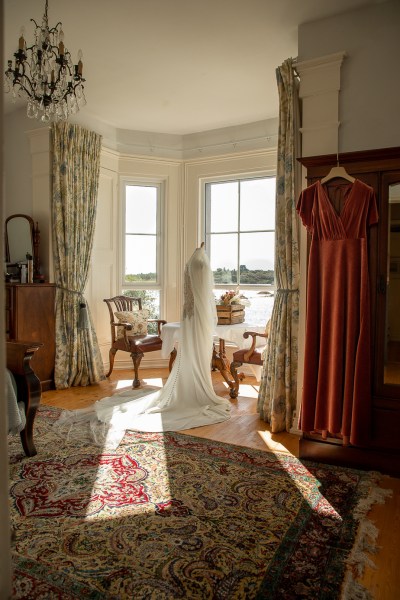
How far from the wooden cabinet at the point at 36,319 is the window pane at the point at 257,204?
8.48 ft

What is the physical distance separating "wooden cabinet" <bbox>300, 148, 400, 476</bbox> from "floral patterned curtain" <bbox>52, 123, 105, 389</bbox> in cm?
325

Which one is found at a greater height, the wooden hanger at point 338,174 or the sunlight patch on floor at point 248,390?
the wooden hanger at point 338,174

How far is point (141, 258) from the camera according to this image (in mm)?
6070

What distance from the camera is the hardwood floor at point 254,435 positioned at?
5.95 ft

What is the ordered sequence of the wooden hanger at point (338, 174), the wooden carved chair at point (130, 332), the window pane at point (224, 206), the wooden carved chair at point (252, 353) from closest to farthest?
the wooden hanger at point (338, 174)
the wooden carved chair at point (252, 353)
the wooden carved chair at point (130, 332)
the window pane at point (224, 206)

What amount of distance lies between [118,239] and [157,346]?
1.69 metres

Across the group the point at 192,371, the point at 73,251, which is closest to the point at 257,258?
the point at 192,371

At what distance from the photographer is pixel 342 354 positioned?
110 inches

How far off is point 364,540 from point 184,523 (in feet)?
2.82

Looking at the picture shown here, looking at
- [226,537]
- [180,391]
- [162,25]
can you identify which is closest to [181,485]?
[226,537]

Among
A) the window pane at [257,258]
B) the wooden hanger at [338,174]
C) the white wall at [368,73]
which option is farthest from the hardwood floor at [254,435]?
the white wall at [368,73]

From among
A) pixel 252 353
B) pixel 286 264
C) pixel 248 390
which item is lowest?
pixel 248 390

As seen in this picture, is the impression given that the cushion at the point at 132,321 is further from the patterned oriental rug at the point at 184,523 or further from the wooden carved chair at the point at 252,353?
the patterned oriental rug at the point at 184,523

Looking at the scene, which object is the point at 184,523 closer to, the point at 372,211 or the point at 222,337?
the point at 372,211
